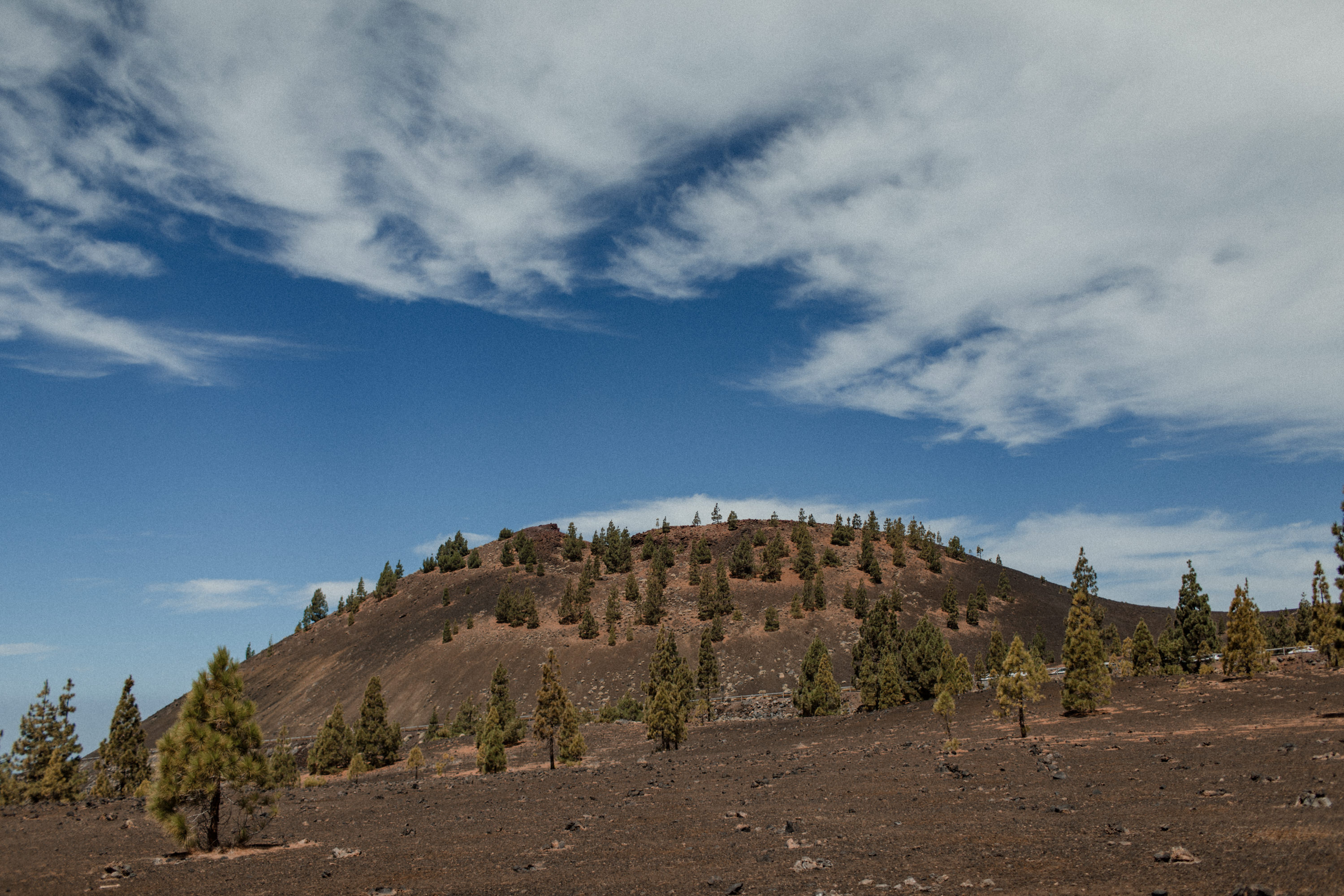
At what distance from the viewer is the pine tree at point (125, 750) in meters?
46.1

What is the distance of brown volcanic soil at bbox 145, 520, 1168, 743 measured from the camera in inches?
4131

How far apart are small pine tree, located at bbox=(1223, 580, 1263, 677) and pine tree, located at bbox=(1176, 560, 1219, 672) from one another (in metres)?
5.86

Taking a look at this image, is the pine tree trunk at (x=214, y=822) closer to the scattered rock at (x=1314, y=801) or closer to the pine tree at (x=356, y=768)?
the scattered rock at (x=1314, y=801)

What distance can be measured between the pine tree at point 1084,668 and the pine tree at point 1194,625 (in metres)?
14.7

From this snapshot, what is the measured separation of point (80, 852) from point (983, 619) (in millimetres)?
126645

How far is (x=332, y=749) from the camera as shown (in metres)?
58.9

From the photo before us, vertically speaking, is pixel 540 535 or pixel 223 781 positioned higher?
pixel 540 535

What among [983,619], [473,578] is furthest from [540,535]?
[983,619]

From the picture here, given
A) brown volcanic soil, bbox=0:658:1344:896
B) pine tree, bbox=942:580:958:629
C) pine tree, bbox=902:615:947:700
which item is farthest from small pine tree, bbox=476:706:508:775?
pine tree, bbox=942:580:958:629

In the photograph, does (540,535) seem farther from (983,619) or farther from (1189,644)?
(1189,644)

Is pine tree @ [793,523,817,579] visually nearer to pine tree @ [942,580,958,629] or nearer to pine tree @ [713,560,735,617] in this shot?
pine tree @ [713,560,735,617]

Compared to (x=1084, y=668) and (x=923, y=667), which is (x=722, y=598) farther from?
(x=1084, y=668)

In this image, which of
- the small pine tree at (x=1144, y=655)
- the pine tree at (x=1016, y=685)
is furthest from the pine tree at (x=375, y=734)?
the small pine tree at (x=1144, y=655)

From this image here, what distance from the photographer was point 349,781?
4969 centimetres
